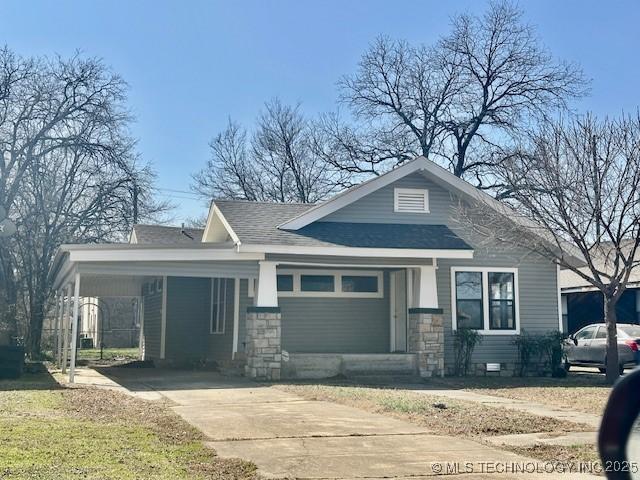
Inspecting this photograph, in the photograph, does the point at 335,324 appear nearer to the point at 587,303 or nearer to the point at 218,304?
the point at 218,304

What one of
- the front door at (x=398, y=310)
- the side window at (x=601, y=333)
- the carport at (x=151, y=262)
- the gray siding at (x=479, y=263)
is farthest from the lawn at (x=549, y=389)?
the carport at (x=151, y=262)

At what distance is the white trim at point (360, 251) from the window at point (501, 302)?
6.24 ft

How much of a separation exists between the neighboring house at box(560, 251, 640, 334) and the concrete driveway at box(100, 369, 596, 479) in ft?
61.7

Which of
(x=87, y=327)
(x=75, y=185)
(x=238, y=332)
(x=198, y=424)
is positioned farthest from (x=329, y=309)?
(x=87, y=327)

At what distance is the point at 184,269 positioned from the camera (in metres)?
14.9

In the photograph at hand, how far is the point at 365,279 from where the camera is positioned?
17875 millimetres

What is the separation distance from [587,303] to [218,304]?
16.3 metres

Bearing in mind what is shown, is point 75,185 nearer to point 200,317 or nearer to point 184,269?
point 200,317

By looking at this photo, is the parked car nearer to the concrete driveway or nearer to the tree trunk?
the tree trunk

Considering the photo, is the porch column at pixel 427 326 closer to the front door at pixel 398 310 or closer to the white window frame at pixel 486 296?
the white window frame at pixel 486 296

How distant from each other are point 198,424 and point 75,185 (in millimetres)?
19876

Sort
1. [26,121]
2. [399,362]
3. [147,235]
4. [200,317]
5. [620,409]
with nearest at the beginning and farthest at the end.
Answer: [620,409], [399,362], [200,317], [147,235], [26,121]

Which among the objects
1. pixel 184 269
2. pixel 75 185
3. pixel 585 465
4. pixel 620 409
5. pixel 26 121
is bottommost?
pixel 585 465

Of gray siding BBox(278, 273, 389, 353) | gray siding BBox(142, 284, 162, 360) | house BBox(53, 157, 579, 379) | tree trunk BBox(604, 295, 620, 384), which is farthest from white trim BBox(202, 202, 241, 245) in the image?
tree trunk BBox(604, 295, 620, 384)
